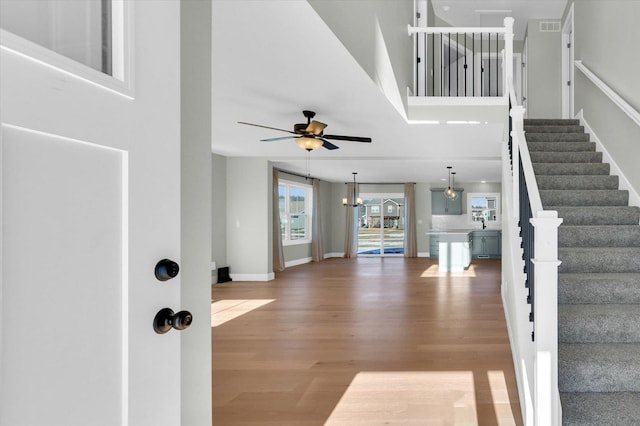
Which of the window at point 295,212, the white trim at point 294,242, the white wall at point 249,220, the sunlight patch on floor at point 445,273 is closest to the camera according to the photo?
the white wall at point 249,220

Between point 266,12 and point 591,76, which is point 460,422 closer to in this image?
point 266,12

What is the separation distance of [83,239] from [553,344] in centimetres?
202

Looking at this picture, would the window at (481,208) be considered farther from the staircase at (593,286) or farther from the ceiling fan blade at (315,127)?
the ceiling fan blade at (315,127)

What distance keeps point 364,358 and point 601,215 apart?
242 centimetres

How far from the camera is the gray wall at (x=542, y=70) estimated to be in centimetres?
714

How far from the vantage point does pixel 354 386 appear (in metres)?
3.05

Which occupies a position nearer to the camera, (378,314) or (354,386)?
(354,386)

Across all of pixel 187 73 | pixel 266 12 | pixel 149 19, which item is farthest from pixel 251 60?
pixel 149 19

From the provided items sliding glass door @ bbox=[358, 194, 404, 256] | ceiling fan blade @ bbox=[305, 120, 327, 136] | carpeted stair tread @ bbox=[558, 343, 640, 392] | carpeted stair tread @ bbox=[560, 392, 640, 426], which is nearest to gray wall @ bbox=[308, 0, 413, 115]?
ceiling fan blade @ bbox=[305, 120, 327, 136]

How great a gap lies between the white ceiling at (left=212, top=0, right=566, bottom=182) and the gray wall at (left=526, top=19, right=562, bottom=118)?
49 centimetres

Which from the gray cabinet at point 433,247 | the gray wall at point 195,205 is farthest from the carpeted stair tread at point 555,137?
the gray cabinet at point 433,247

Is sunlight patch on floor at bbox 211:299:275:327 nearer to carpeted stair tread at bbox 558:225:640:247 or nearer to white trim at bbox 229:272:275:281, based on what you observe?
white trim at bbox 229:272:275:281

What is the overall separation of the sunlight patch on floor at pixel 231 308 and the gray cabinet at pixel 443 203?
8022 mm

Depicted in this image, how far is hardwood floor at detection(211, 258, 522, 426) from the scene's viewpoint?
266 cm
